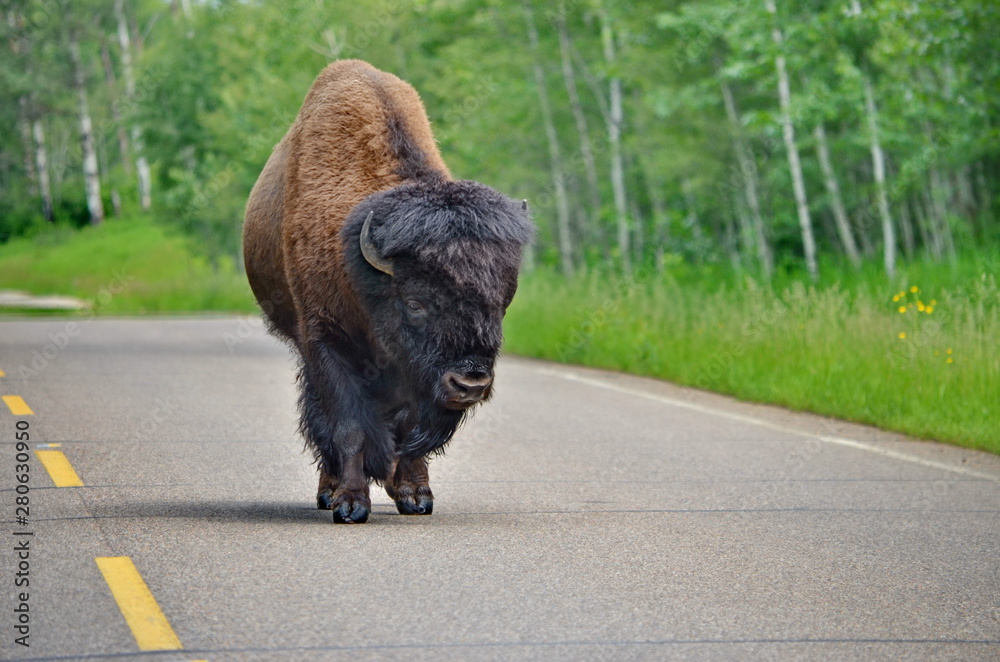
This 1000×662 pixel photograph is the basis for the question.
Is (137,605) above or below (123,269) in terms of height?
above

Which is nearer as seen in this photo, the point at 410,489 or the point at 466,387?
the point at 466,387

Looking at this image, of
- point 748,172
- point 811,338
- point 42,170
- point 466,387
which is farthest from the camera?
point 42,170

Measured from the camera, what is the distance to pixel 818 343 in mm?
13602

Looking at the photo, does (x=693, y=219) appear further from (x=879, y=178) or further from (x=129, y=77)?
(x=129, y=77)

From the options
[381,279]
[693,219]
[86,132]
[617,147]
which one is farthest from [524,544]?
[86,132]

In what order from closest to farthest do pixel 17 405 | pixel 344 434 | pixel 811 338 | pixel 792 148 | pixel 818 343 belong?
pixel 344 434
pixel 17 405
pixel 818 343
pixel 811 338
pixel 792 148

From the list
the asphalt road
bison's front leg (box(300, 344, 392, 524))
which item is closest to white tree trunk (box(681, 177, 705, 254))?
the asphalt road

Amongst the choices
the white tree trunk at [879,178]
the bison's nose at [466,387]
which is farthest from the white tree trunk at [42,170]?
the bison's nose at [466,387]

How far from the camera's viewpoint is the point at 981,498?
7945 millimetres

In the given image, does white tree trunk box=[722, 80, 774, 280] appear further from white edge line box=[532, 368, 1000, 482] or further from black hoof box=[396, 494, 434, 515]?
black hoof box=[396, 494, 434, 515]

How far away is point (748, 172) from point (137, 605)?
23414 millimetres

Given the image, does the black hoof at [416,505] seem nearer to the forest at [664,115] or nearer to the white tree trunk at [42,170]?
the forest at [664,115]

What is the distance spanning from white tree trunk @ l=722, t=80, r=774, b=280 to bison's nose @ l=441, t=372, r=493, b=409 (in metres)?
20.6

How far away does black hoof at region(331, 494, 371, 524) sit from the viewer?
6793mm
